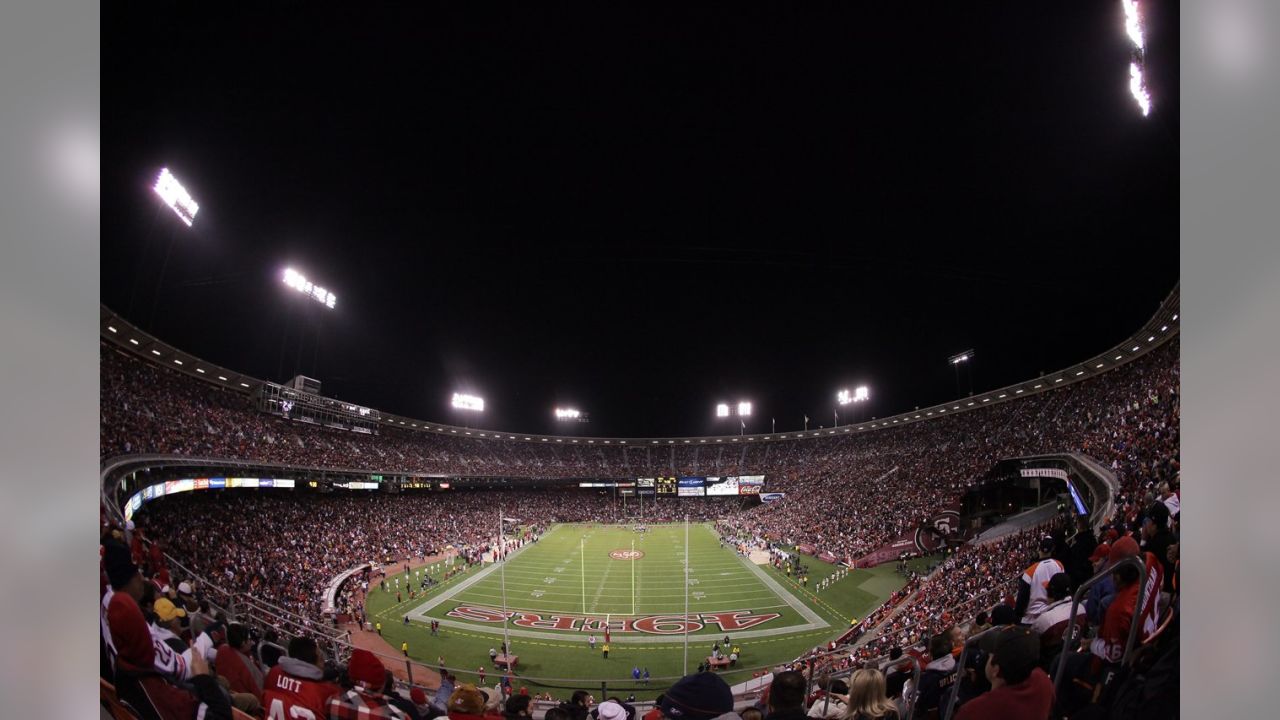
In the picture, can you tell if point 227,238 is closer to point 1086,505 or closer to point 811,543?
point 1086,505

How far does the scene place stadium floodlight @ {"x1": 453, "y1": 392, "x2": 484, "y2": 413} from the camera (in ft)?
106

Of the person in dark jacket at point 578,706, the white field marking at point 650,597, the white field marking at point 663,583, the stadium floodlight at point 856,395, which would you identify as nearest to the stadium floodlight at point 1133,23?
the person in dark jacket at point 578,706

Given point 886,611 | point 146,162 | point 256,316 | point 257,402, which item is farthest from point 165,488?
point 886,611

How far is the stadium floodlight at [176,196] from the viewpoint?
5.16 metres

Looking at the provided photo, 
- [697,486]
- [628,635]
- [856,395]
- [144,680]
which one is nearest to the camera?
[144,680]

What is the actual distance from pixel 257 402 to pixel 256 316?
161 centimetres

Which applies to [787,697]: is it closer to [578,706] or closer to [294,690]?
[578,706]

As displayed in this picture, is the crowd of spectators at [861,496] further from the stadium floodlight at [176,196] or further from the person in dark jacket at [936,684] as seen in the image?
the stadium floodlight at [176,196]

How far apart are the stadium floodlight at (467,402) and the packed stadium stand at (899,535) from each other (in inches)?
592

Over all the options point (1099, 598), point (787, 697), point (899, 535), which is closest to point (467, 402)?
point (899, 535)

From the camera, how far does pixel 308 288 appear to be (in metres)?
8.79

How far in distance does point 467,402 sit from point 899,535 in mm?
29717
